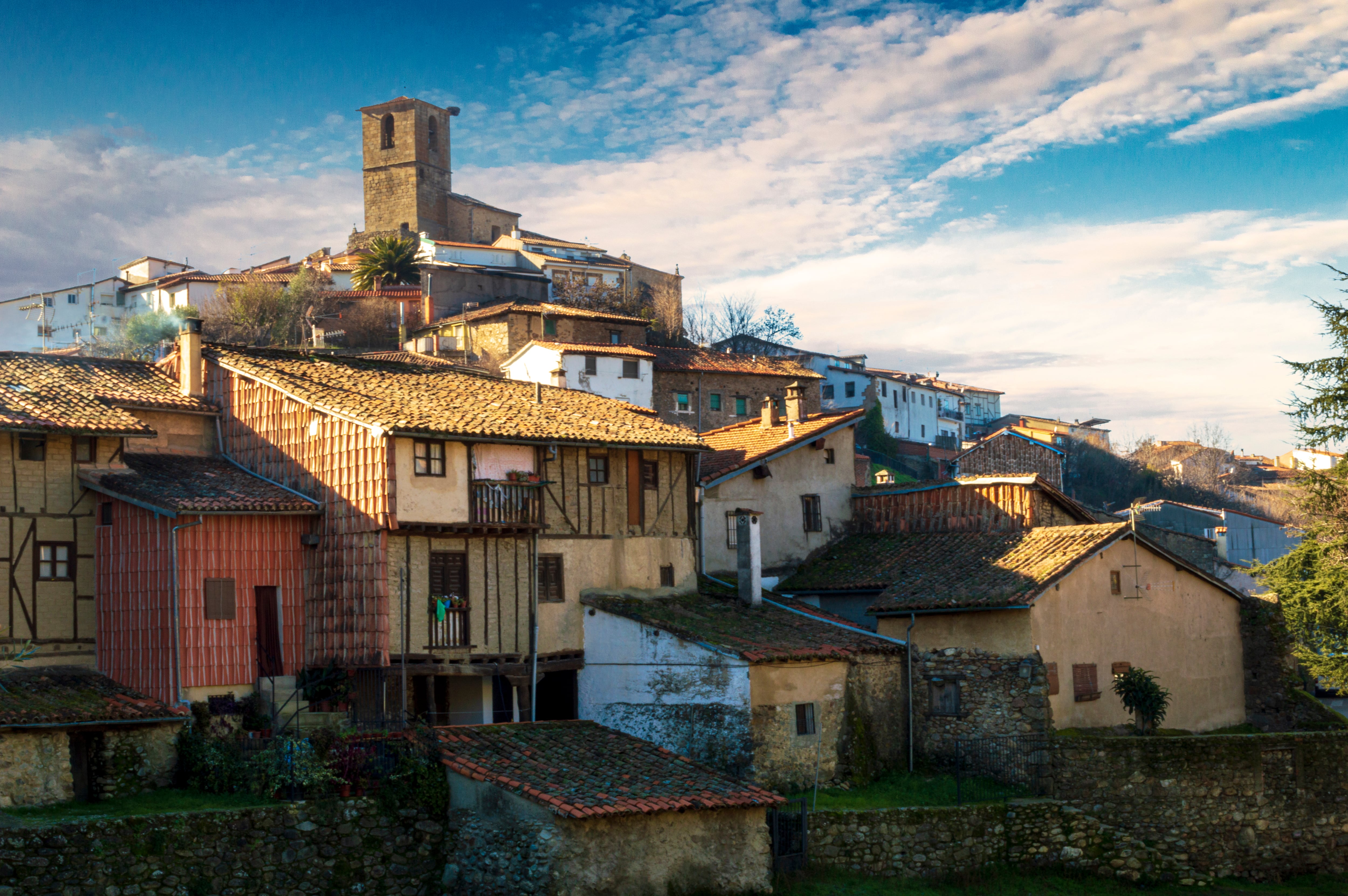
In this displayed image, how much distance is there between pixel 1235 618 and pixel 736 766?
1517 centimetres

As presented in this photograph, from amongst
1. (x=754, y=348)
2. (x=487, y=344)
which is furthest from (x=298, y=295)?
(x=754, y=348)

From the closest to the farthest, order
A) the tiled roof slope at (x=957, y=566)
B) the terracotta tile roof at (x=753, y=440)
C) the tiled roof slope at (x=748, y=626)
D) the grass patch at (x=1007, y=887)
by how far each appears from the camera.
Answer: the grass patch at (x=1007, y=887)
the tiled roof slope at (x=748, y=626)
the tiled roof slope at (x=957, y=566)
the terracotta tile roof at (x=753, y=440)

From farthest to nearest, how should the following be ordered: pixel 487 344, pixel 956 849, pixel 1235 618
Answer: pixel 487 344
pixel 1235 618
pixel 956 849

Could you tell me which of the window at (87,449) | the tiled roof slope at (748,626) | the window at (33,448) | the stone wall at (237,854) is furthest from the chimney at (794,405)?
the window at (33,448)

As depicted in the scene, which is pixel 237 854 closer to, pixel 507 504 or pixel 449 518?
pixel 449 518

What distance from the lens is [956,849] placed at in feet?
82.8

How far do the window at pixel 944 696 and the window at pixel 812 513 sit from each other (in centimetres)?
835

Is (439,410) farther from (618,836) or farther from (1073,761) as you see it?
(1073,761)

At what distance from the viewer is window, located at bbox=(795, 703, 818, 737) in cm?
2656

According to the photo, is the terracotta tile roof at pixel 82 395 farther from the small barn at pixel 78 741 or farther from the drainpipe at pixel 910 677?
the drainpipe at pixel 910 677

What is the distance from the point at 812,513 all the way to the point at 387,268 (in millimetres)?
45542

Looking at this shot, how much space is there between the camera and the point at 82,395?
28281 mm

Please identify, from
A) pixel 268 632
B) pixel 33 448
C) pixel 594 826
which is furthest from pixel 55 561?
pixel 594 826

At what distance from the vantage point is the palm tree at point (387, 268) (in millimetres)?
75250
